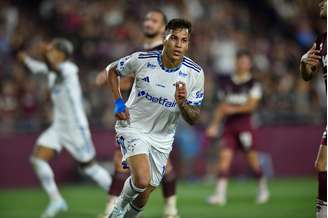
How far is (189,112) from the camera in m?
8.06

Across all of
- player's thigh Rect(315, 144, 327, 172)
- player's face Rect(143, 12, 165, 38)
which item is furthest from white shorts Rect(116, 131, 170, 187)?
player's face Rect(143, 12, 165, 38)

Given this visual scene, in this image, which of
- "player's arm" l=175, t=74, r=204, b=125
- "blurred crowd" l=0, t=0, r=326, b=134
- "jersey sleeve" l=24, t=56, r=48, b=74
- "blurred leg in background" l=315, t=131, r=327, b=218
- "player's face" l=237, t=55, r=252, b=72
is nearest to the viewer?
"blurred leg in background" l=315, t=131, r=327, b=218

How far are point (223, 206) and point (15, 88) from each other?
7.95 m

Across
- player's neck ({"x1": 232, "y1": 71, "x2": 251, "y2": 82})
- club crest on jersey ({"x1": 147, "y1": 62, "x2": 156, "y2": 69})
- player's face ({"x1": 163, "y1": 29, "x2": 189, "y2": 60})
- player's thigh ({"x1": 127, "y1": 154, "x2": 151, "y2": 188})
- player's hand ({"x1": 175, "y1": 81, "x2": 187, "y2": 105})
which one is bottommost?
player's thigh ({"x1": 127, "y1": 154, "x2": 151, "y2": 188})

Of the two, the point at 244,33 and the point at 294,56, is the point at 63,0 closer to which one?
the point at 244,33

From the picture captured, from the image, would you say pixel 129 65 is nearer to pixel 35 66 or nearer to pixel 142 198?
pixel 142 198

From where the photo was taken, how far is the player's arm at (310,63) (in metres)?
7.66

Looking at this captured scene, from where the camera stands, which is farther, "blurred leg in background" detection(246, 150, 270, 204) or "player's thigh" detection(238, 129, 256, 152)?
"player's thigh" detection(238, 129, 256, 152)

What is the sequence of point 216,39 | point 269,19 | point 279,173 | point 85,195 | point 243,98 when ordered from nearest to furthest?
point 243,98
point 85,195
point 279,173
point 216,39
point 269,19

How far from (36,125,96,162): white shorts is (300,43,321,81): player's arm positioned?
5.02 m

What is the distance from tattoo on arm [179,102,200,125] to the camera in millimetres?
8016

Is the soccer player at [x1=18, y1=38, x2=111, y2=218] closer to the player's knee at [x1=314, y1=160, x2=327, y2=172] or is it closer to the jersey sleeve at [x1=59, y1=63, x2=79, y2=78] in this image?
the jersey sleeve at [x1=59, y1=63, x2=79, y2=78]

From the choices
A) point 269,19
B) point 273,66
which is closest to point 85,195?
point 273,66

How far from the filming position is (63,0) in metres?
21.1
